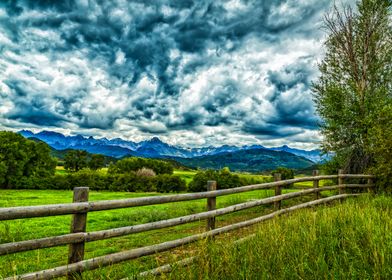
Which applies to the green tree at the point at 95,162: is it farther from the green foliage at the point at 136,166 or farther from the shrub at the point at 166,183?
the shrub at the point at 166,183

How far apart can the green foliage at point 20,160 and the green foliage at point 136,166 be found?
31.6ft

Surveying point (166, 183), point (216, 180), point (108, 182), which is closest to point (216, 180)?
point (216, 180)

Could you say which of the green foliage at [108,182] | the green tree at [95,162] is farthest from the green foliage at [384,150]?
the green tree at [95,162]

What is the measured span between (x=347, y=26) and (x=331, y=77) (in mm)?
3084

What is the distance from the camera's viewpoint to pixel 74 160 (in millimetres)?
74562

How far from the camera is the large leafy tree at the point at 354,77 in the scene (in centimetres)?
1802

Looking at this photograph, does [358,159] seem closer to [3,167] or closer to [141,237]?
[141,237]

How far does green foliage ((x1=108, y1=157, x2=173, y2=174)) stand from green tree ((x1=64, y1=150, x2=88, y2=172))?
25.1 m

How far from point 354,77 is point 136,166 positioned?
4001cm

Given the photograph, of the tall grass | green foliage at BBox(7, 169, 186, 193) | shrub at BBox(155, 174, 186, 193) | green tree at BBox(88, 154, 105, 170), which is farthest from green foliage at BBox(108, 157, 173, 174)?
the tall grass

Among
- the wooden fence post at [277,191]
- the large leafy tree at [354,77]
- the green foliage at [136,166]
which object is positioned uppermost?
the large leafy tree at [354,77]

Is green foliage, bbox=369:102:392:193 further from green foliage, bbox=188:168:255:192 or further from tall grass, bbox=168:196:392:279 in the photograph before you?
green foliage, bbox=188:168:255:192

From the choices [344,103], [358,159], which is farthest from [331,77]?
[358,159]

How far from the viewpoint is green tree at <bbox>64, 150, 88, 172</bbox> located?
2923 inches
